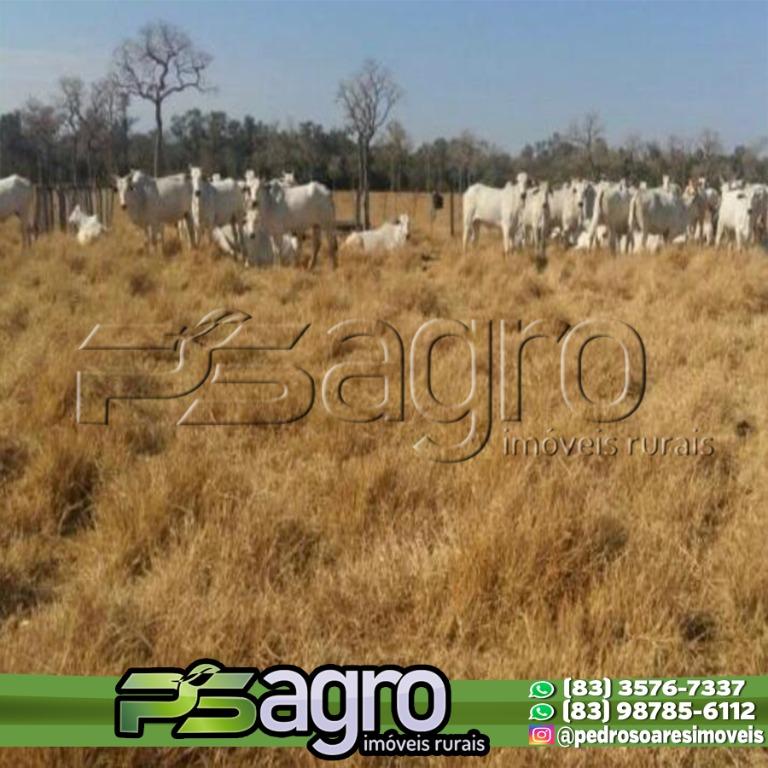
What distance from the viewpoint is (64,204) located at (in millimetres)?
21266

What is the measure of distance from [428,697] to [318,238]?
45.0ft

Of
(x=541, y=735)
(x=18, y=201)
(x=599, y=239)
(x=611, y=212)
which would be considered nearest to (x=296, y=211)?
(x=18, y=201)

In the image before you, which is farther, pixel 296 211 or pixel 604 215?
pixel 604 215

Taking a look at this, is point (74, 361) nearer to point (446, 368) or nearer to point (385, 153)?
point (446, 368)

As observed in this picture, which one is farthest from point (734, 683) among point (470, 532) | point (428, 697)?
point (470, 532)

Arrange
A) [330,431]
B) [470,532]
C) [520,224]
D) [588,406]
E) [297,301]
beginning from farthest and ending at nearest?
1. [520,224]
2. [297,301]
3. [588,406]
4. [330,431]
5. [470,532]

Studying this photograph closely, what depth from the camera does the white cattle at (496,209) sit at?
55.0 ft

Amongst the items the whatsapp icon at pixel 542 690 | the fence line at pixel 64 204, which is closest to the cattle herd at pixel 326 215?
the fence line at pixel 64 204

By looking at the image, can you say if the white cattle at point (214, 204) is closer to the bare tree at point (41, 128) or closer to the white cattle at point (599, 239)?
the bare tree at point (41, 128)

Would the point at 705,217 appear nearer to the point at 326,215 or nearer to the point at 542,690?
the point at 326,215

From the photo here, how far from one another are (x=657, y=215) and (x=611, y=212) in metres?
1.09

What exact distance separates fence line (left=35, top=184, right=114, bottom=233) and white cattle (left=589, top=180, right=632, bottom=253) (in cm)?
1197

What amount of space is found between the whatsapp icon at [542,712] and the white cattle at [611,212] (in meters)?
16.2

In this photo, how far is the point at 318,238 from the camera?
1548cm
